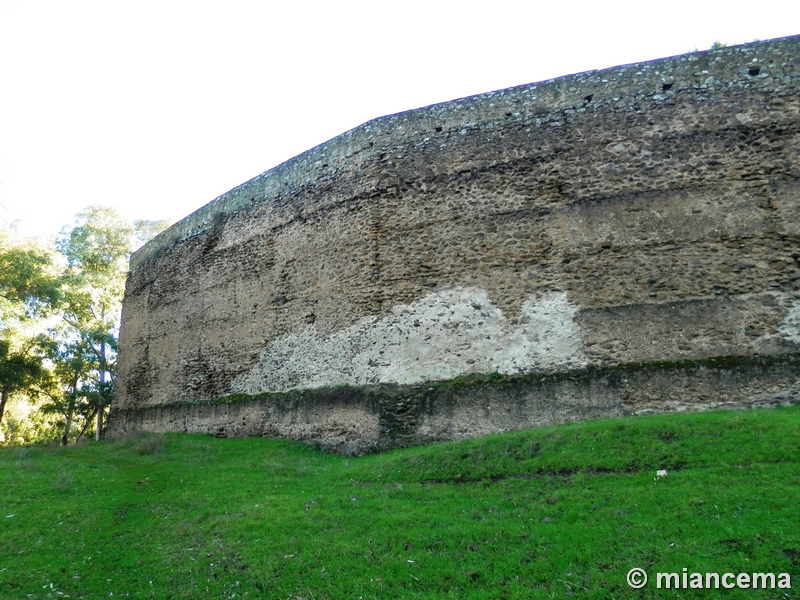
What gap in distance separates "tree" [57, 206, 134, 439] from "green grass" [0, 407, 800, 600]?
50.2ft

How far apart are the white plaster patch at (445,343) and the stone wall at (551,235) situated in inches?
1.3

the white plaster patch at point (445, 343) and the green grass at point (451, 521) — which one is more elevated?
the white plaster patch at point (445, 343)

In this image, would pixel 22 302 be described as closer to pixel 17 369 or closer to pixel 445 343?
pixel 17 369

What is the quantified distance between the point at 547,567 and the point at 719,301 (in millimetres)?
6825

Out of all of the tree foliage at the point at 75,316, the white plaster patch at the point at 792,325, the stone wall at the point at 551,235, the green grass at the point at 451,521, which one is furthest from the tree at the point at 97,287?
the white plaster patch at the point at 792,325

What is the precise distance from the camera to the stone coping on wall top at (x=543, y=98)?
433 inches

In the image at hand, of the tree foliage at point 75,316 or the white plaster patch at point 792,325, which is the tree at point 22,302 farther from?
the white plaster patch at point 792,325

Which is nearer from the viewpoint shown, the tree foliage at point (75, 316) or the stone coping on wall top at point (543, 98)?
the stone coping on wall top at point (543, 98)

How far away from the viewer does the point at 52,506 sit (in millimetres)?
8234

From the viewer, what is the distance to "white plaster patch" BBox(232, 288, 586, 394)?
10711 millimetres

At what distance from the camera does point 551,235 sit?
11336 millimetres

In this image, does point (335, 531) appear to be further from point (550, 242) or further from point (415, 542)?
point (550, 242)

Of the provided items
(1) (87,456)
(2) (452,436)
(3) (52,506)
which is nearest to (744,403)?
(2) (452,436)

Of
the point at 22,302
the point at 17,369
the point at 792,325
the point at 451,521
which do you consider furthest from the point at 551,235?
the point at 17,369
